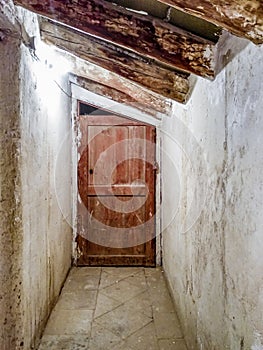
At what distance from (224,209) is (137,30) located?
904 mm

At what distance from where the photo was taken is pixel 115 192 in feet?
12.3

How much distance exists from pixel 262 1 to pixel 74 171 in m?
3.12

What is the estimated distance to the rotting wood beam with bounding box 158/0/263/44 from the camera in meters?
0.89

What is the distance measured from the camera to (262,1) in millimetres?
852

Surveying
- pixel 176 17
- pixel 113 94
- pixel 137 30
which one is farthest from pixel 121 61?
pixel 113 94

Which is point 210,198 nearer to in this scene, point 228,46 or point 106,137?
point 228,46

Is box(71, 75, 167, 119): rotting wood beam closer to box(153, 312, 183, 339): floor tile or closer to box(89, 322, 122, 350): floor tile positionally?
box(153, 312, 183, 339): floor tile

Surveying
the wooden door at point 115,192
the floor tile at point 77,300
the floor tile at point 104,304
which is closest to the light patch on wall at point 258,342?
the floor tile at point 104,304

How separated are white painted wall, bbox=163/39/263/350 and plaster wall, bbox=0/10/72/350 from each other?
969 millimetres

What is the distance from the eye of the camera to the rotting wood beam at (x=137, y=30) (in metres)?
1.46

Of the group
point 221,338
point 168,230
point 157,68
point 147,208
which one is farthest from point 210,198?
point 147,208

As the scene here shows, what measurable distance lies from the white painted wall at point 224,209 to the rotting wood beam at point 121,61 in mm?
174

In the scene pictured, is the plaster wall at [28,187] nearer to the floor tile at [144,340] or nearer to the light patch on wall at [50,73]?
the light patch on wall at [50,73]

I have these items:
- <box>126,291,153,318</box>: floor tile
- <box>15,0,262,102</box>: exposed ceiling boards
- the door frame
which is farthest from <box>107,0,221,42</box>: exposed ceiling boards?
<box>126,291,153,318</box>: floor tile
